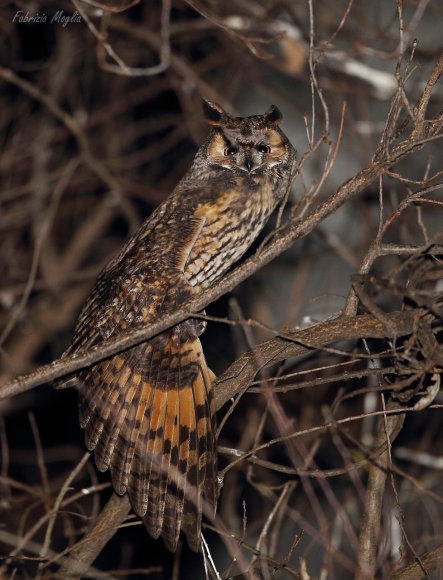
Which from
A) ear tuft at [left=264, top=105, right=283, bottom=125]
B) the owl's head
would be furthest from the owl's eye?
ear tuft at [left=264, top=105, right=283, bottom=125]

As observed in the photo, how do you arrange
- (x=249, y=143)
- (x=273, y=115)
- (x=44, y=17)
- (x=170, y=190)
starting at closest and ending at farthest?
(x=249, y=143) → (x=273, y=115) → (x=44, y=17) → (x=170, y=190)

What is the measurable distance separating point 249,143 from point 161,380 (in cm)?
115

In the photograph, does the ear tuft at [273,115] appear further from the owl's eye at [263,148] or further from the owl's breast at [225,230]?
the owl's breast at [225,230]

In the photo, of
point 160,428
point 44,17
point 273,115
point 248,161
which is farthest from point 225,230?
point 44,17

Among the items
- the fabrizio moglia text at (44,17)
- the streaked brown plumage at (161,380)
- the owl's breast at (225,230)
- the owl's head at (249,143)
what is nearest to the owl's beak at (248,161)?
the owl's head at (249,143)

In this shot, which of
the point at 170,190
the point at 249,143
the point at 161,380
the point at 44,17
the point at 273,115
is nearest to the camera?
the point at 161,380

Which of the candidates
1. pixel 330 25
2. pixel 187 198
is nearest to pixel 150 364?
pixel 187 198

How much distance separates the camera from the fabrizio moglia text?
527 cm

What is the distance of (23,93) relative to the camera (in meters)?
6.71

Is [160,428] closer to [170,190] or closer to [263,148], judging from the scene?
[263,148]

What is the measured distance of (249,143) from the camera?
3.73 metres

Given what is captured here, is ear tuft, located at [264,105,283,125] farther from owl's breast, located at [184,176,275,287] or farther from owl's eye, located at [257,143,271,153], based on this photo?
owl's breast, located at [184,176,275,287]

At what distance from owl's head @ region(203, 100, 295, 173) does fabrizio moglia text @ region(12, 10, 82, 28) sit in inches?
78.1

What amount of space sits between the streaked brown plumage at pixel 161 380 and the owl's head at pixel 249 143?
300 millimetres
